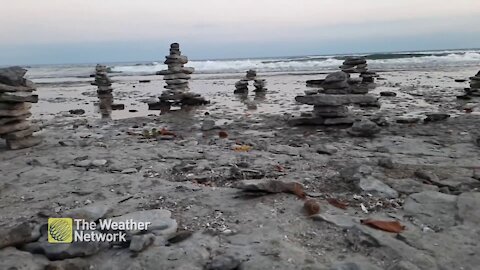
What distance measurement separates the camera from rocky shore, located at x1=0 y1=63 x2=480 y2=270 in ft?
12.4

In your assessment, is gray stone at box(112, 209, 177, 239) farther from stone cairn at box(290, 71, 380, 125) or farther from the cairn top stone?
stone cairn at box(290, 71, 380, 125)

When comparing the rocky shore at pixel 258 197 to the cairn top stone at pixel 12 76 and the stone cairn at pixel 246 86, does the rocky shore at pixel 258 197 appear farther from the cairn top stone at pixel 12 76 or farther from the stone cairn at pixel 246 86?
the stone cairn at pixel 246 86

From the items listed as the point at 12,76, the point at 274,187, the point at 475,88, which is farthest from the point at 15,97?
the point at 475,88

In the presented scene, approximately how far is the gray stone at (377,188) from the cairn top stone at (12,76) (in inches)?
312

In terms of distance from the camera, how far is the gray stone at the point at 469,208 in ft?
14.7

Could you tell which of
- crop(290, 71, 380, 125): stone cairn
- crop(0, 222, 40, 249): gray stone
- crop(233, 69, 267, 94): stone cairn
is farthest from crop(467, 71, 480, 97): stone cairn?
crop(0, 222, 40, 249): gray stone

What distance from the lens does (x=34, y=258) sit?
377 centimetres

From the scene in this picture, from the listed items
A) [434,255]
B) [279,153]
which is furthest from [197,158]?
[434,255]

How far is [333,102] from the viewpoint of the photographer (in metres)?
10.9

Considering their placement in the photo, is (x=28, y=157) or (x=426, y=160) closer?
(x=426, y=160)

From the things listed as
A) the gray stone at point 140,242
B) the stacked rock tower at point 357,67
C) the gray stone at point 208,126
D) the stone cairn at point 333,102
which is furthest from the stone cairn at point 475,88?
the gray stone at point 140,242

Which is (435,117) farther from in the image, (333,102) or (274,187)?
(274,187)

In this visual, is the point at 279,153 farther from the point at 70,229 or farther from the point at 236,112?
the point at 236,112

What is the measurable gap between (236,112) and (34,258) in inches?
453
